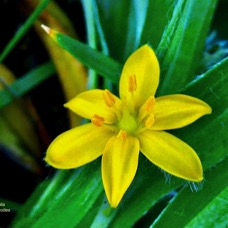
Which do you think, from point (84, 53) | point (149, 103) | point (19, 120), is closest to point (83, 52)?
point (84, 53)

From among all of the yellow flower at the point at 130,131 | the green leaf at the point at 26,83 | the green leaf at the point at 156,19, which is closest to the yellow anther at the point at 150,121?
the yellow flower at the point at 130,131

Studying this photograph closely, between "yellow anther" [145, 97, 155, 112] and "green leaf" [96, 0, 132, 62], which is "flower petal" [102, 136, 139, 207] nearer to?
"yellow anther" [145, 97, 155, 112]

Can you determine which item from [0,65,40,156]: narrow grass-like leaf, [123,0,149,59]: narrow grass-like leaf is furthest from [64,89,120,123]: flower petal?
[0,65,40,156]: narrow grass-like leaf

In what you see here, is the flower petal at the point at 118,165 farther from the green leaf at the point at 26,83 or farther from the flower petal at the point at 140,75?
the green leaf at the point at 26,83

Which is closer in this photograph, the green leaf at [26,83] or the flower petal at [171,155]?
the flower petal at [171,155]

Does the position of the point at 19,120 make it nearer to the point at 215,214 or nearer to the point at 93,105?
the point at 93,105

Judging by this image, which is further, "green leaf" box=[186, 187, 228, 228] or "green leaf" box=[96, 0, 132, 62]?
"green leaf" box=[96, 0, 132, 62]
